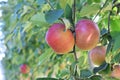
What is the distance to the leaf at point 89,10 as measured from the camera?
0.71 m

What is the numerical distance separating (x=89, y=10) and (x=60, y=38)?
127 millimetres

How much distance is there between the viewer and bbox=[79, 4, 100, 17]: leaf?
0.71 metres

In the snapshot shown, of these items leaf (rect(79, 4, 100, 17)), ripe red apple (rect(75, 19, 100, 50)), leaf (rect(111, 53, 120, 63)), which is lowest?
leaf (rect(111, 53, 120, 63))

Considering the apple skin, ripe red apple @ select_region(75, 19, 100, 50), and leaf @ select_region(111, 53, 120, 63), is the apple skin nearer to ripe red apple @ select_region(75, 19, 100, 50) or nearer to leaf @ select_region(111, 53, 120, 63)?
ripe red apple @ select_region(75, 19, 100, 50)

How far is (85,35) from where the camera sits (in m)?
0.63

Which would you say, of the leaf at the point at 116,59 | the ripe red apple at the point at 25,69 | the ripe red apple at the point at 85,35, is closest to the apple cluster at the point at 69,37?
the ripe red apple at the point at 85,35

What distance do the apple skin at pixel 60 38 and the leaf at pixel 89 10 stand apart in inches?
4.0

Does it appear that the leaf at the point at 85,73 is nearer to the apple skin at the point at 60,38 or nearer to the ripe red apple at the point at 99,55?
the ripe red apple at the point at 99,55

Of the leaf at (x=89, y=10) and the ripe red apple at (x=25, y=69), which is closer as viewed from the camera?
the leaf at (x=89, y=10)

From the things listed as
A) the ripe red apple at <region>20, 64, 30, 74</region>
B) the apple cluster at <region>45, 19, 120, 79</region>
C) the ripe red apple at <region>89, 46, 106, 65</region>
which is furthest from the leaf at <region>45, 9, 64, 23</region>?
the ripe red apple at <region>20, 64, 30, 74</region>

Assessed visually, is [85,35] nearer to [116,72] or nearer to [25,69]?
[116,72]

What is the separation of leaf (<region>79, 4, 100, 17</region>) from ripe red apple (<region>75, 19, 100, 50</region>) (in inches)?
2.8

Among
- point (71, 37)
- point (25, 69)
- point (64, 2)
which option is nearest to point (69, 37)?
point (71, 37)

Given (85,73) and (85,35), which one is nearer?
(85,35)
